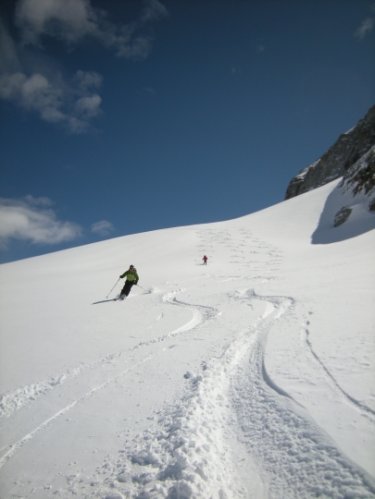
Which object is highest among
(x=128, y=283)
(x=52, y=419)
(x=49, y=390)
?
(x=128, y=283)

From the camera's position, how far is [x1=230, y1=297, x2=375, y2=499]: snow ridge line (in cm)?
214

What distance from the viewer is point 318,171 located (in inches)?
3083

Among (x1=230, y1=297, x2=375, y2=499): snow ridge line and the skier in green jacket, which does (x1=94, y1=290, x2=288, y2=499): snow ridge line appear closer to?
(x1=230, y1=297, x2=375, y2=499): snow ridge line

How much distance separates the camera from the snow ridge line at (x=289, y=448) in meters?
2.14

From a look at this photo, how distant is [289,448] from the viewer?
102 inches

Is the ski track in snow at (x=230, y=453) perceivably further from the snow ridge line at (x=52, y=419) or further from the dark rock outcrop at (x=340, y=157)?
the dark rock outcrop at (x=340, y=157)

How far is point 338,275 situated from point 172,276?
8801 millimetres

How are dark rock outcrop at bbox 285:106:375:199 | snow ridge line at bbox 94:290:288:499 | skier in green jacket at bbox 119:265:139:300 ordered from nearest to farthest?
snow ridge line at bbox 94:290:288:499 → skier in green jacket at bbox 119:265:139:300 → dark rock outcrop at bbox 285:106:375:199

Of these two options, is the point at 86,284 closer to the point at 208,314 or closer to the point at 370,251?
the point at 208,314

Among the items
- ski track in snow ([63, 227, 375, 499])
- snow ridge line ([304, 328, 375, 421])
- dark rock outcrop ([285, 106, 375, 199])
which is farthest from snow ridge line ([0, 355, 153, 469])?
dark rock outcrop ([285, 106, 375, 199])

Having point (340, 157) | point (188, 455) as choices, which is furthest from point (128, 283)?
point (340, 157)

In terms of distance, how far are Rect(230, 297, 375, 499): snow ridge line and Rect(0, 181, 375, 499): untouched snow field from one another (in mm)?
10

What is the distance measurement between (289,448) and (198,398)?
1310 millimetres

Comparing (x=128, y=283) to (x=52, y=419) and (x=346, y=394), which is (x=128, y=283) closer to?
(x=52, y=419)
